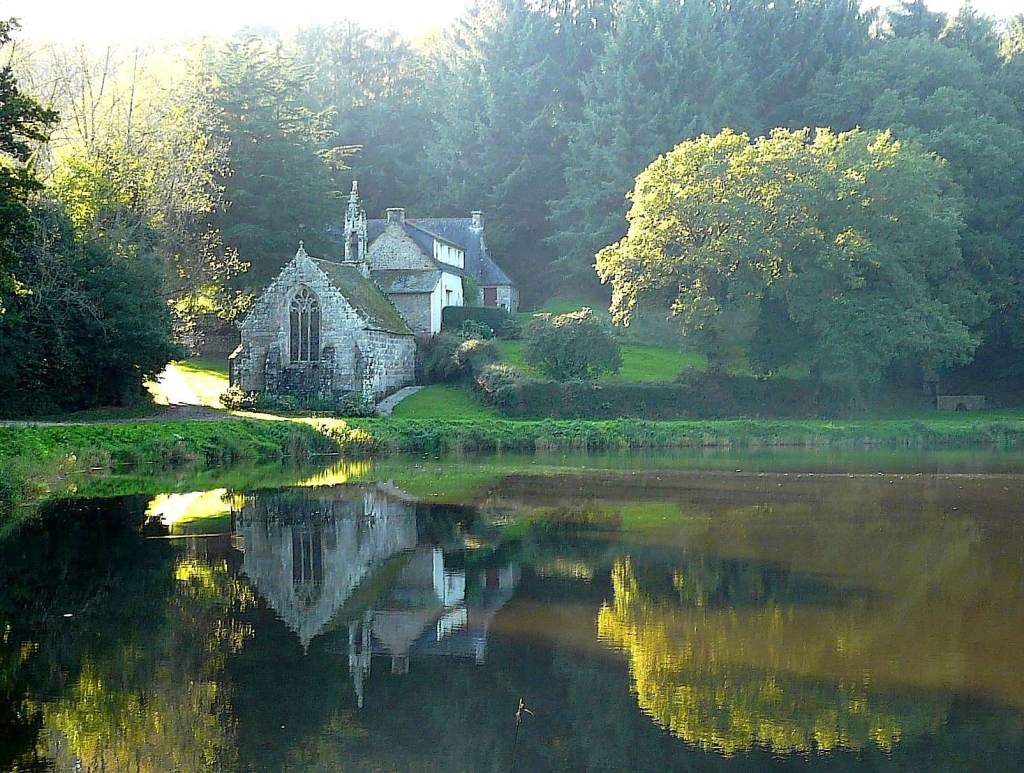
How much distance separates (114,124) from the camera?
44.7 metres

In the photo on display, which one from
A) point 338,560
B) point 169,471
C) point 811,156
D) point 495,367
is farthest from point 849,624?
point 811,156

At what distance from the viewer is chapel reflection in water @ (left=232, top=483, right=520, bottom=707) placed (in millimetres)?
11391

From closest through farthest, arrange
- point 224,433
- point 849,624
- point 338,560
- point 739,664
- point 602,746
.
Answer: point 602,746 → point 739,664 → point 849,624 → point 338,560 → point 224,433

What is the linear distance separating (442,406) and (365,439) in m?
8.88

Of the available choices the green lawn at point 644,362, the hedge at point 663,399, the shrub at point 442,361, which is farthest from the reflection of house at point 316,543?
the shrub at point 442,361

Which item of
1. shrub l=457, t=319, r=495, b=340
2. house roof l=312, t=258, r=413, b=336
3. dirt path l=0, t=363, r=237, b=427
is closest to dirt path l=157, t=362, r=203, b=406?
dirt path l=0, t=363, r=237, b=427

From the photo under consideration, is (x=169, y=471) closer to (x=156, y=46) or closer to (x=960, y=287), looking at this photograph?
(x=960, y=287)

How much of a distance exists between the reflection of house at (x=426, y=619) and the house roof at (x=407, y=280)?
117ft

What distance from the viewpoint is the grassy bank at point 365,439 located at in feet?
80.9

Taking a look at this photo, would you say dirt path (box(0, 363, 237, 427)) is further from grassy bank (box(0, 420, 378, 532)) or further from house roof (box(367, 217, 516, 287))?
house roof (box(367, 217, 516, 287))

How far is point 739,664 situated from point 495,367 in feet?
108

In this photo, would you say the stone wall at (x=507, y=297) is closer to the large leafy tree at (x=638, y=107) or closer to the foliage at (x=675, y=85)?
the large leafy tree at (x=638, y=107)

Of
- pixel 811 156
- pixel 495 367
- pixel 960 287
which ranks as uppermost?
pixel 811 156

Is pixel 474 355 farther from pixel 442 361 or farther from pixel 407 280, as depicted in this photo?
pixel 407 280
